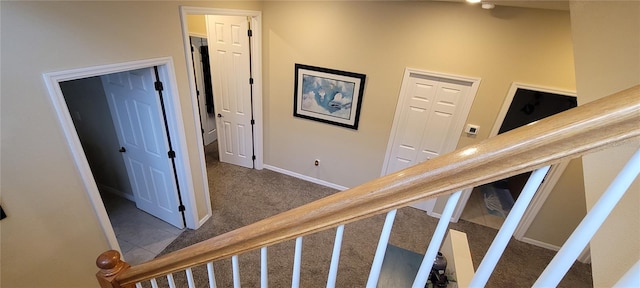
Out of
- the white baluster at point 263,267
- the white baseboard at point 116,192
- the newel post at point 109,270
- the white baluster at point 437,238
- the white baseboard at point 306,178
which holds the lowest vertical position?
the white baseboard at point 116,192

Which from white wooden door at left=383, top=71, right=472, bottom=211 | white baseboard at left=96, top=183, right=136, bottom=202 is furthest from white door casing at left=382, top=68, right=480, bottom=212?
white baseboard at left=96, top=183, right=136, bottom=202

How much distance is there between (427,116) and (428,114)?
0.09 ft

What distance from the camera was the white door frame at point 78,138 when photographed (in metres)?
1.49

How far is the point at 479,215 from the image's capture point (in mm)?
3549

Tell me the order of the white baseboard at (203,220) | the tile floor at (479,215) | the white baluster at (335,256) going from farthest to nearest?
the tile floor at (479,215) < the white baseboard at (203,220) < the white baluster at (335,256)

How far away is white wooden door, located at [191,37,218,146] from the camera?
3.95m

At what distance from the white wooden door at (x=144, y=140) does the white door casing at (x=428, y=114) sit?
2.53 metres

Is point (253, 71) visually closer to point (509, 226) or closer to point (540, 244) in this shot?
point (509, 226)

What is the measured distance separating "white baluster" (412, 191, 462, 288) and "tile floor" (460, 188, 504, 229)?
3418 millimetres

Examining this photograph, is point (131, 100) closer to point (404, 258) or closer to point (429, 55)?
point (404, 258)

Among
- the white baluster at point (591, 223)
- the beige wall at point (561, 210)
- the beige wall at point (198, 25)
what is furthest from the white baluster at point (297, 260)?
the beige wall at point (198, 25)

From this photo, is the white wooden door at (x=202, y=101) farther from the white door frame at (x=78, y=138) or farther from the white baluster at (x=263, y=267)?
the white baluster at (x=263, y=267)

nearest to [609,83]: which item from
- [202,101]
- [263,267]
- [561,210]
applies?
[263,267]

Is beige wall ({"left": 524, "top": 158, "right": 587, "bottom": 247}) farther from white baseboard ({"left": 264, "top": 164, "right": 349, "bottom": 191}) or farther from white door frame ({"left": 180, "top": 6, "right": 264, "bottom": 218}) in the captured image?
white door frame ({"left": 180, "top": 6, "right": 264, "bottom": 218})
